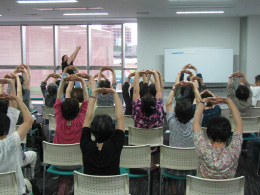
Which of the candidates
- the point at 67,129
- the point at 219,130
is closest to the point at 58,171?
the point at 67,129

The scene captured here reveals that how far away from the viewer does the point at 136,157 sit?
319 cm

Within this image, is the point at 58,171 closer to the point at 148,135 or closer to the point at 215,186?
the point at 148,135

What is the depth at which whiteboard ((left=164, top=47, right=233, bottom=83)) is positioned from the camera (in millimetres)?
9781

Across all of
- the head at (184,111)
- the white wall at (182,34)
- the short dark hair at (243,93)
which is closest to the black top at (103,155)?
the head at (184,111)

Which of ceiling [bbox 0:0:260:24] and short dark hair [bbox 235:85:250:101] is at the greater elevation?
ceiling [bbox 0:0:260:24]

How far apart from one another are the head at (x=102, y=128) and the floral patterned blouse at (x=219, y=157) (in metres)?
0.73

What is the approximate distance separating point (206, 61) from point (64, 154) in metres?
7.75

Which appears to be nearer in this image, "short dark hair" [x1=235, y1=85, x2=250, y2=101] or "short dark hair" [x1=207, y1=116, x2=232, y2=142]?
"short dark hair" [x1=207, y1=116, x2=232, y2=142]

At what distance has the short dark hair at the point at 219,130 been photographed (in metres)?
2.21

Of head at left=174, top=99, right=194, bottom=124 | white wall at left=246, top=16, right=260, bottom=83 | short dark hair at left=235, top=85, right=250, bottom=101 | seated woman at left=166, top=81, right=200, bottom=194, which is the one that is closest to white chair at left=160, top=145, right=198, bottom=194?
seated woman at left=166, top=81, right=200, bottom=194

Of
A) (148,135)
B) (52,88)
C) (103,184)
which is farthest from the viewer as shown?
(52,88)

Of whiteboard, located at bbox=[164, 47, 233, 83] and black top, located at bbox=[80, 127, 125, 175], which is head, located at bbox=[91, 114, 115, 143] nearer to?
black top, located at bbox=[80, 127, 125, 175]

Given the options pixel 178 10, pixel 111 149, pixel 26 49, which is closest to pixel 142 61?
pixel 178 10

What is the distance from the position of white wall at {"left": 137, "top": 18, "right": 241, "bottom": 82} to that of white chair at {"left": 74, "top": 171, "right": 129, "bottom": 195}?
812 cm
